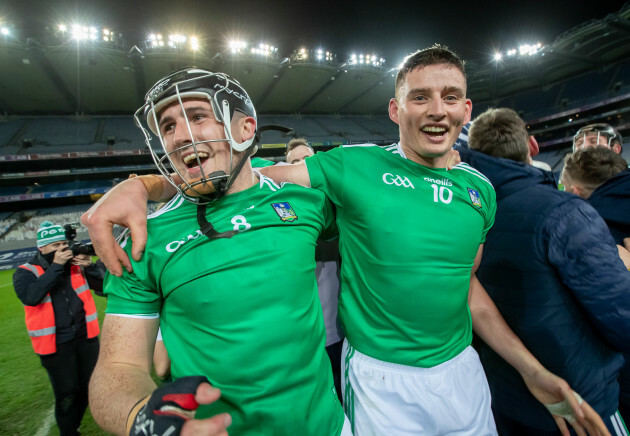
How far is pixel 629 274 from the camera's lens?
139 cm

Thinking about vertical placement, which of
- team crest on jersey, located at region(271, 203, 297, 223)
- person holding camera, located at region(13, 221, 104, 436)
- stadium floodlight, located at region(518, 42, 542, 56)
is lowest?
person holding camera, located at region(13, 221, 104, 436)

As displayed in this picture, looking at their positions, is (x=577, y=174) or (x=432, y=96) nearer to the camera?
(x=432, y=96)

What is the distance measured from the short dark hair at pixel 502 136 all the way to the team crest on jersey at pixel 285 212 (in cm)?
137

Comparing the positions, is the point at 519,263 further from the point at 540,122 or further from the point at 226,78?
the point at 540,122

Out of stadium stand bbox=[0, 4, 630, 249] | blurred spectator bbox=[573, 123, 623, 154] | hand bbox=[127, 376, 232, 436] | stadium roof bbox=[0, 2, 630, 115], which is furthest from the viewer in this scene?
stadium stand bbox=[0, 4, 630, 249]

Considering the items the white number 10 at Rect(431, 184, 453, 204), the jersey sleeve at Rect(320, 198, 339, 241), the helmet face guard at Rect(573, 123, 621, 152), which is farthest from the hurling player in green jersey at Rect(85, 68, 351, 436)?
the helmet face guard at Rect(573, 123, 621, 152)

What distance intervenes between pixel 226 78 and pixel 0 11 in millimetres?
24776

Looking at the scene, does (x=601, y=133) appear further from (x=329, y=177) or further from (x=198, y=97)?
(x=198, y=97)

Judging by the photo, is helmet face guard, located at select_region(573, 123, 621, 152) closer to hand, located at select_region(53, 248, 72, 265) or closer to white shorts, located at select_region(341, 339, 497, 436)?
white shorts, located at select_region(341, 339, 497, 436)

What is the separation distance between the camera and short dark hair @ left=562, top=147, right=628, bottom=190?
2.27 meters

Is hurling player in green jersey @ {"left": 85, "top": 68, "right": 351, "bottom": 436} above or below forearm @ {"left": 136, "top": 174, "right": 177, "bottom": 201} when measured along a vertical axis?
below

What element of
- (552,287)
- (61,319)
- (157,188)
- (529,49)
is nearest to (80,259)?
(61,319)

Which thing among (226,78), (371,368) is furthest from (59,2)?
(371,368)

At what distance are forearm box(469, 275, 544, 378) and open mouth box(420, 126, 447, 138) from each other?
84 centimetres
